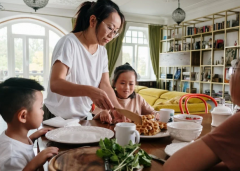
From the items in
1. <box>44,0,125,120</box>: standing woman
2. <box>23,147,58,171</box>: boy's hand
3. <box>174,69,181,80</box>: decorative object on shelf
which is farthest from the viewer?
<box>174,69,181,80</box>: decorative object on shelf

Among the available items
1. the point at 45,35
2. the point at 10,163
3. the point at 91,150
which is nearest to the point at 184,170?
the point at 91,150

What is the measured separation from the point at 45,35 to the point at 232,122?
7.43 metres

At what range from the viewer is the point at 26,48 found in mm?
7078

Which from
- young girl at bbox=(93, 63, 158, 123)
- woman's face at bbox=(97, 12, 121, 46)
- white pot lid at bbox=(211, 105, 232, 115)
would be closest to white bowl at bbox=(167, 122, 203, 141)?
white pot lid at bbox=(211, 105, 232, 115)

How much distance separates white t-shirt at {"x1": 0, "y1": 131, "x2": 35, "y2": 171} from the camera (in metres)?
0.91

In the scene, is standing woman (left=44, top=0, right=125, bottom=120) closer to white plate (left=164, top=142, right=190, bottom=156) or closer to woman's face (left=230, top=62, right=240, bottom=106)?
white plate (left=164, top=142, right=190, bottom=156)

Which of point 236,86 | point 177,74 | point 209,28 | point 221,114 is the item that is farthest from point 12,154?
point 177,74

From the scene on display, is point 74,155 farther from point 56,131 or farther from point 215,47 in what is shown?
point 215,47

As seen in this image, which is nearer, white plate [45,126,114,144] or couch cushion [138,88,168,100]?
white plate [45,126,114,144]

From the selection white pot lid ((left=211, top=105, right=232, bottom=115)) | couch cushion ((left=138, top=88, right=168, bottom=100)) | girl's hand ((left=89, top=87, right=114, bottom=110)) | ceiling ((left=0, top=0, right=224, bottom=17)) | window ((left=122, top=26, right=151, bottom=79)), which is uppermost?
ceiling ((left=0, top=0, right=224, bottom=17))

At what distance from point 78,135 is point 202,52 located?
230 inches

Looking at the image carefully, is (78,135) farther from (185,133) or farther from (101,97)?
(185,133)

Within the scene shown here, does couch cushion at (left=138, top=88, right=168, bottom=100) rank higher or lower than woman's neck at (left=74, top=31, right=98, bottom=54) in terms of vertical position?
lower

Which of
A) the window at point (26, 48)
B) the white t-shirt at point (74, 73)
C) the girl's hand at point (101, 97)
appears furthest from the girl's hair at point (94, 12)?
the window at point (26, 48)
